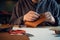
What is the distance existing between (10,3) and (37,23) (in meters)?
0.42

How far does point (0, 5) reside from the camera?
4.25 feet

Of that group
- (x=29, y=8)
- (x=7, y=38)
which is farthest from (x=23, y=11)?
(x=7, y=38)

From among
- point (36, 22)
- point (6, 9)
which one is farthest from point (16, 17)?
point (36, 22)

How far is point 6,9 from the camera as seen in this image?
1.29 m

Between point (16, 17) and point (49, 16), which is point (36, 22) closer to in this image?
point (49, 16)

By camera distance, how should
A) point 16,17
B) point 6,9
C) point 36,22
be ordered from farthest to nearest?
point 6,9 < point 16,17 < point 36,22

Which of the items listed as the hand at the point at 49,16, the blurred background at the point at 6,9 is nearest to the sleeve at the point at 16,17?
the blurred background at the point at 6,9

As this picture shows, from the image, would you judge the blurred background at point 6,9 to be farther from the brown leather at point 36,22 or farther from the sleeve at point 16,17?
the brown leather at point 36,22

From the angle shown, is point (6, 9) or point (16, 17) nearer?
point (16, 17)

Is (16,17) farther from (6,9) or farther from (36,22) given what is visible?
(36,22)

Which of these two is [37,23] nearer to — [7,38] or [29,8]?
[29,8]

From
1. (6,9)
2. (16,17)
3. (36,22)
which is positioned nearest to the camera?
(36,22)

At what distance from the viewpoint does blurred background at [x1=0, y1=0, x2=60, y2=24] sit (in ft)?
4.15

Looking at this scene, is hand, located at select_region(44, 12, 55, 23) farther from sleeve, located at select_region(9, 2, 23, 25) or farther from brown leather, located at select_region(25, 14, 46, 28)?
sleeve, located at select_region(9, 2, 23, 25)
